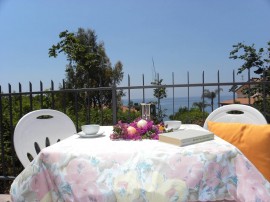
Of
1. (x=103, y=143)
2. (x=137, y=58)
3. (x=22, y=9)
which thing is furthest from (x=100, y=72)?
(x=103, y=143)

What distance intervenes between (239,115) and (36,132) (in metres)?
1.79

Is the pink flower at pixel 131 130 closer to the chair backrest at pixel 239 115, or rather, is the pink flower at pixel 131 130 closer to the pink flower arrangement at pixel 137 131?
the pink flower arrangement at pixel 137 131

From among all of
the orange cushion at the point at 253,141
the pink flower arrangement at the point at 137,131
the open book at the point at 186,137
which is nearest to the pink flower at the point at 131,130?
the pink flower arrangement at the point at 137,131

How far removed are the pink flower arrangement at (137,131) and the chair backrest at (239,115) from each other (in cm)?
81

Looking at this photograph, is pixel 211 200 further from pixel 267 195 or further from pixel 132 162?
pixel 132 162

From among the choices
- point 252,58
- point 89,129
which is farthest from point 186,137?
point 252,58

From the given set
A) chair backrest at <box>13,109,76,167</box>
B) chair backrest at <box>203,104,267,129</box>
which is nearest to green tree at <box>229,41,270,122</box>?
chair backrest at <box>203,104,267,129</box>

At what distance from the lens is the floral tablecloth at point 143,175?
1068 millimetres

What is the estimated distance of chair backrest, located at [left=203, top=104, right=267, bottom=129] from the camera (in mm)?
2090

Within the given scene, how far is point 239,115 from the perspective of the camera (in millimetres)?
2162

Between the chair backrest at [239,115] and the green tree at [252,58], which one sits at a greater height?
the green tree at [252,58]

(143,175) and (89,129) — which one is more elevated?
(89,129)

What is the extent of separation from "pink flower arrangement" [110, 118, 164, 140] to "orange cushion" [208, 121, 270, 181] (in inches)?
25.7

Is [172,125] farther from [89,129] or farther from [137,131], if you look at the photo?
[89,129]
